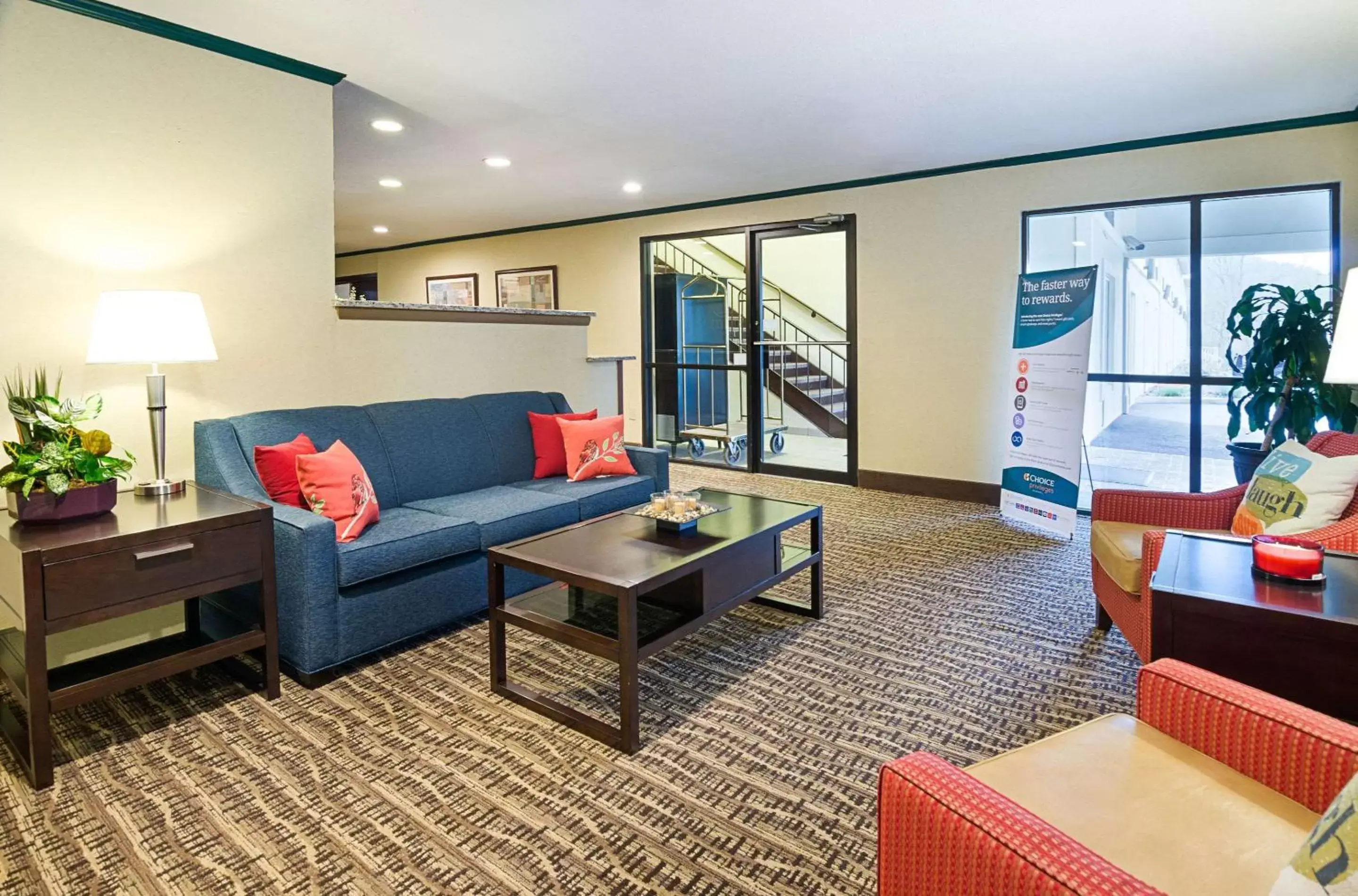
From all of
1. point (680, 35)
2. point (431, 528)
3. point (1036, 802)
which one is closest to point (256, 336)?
point (431, 528)

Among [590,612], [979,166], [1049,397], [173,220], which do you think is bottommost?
[590,612]

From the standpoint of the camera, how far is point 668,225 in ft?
23.9

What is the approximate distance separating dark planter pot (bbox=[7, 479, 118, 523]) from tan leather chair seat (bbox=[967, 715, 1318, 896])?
2.65 metres

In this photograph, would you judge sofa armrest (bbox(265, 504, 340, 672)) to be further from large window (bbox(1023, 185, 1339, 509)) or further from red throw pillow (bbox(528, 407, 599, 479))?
large window (bbox(1023, 185, 1339, 509))

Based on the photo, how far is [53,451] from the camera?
2.36m

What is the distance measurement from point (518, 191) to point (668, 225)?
4.95ft

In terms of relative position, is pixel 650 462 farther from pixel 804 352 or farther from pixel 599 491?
pixel 804 352

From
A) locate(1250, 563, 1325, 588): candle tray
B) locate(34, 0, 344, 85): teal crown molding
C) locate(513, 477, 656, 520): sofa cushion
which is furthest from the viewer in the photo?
locate(513, 477, 656, 520): sofa cushion

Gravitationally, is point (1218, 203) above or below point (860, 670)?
above

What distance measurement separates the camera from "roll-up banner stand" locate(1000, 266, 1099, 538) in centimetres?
471

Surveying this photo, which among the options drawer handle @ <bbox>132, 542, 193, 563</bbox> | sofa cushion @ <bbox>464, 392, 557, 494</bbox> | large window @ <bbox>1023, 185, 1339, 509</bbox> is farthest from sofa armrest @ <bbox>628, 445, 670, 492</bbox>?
large window @ <bbox>1023, 185, 1339, 509</bbox>

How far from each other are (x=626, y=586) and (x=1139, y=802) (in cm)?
138

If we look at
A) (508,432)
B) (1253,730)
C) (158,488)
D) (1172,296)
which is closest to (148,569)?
(158,488)

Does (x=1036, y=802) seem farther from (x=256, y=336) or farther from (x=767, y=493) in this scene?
(x=767, y=493)
